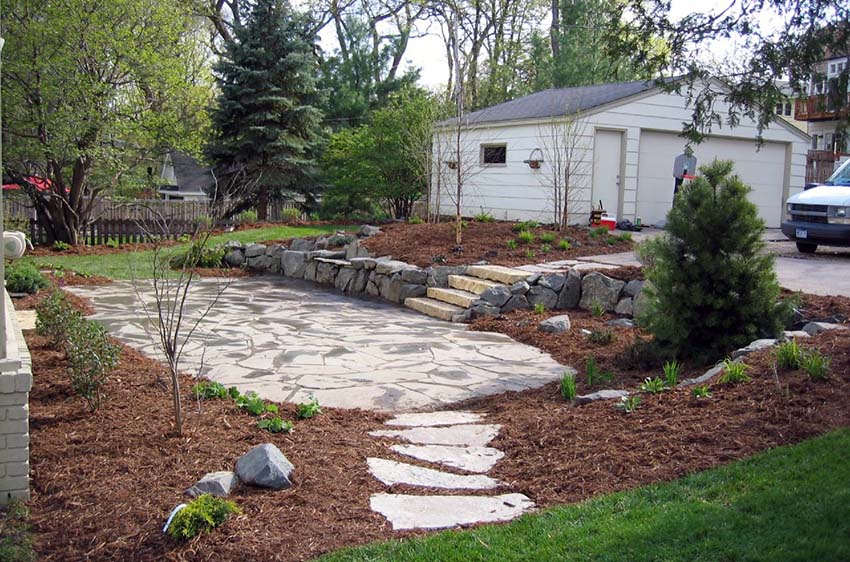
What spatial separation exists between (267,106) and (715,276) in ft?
56.1

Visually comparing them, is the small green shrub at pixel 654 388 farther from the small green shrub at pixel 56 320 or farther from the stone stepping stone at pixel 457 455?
the small green shrub at pixel 56 320

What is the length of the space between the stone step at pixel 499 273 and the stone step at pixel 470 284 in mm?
83

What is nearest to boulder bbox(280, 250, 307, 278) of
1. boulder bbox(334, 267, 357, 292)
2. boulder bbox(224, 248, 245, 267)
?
boulder bbox(224, 248, 245, 267)

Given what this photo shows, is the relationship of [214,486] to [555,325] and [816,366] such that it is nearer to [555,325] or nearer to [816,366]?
[816,366]

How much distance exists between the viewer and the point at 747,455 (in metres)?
4.06

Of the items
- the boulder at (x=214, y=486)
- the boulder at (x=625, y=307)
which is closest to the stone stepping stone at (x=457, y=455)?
the boulder at (x=214, y=486)

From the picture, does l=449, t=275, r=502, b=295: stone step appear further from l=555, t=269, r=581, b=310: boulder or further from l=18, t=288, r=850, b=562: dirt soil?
l=18, t=288, r=850, b=562: dirt soil

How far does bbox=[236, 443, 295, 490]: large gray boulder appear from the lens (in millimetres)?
3846

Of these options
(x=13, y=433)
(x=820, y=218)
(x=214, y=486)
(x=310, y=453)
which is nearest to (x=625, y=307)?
(x=820, y=218)

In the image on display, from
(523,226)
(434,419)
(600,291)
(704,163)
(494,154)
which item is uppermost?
(494,154)

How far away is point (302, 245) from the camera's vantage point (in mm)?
15211

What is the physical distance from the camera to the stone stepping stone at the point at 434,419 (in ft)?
17.6

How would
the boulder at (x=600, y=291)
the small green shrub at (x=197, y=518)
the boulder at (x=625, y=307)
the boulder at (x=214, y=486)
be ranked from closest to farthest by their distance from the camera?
the small green shrub at (x=197, y=518), the boulder at (x=214, y=486), the boulder at (x=625, y=307), the boulder at (x=600, y=291)

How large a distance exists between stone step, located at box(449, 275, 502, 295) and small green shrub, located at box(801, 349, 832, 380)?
5.72 metres
